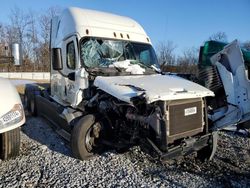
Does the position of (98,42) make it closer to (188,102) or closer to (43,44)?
(188,102)

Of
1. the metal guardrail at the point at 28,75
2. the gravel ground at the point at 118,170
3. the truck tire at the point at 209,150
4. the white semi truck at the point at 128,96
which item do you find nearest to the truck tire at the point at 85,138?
the white semi truck at the point at 128,96

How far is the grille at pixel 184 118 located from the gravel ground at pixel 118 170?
2.09 ft

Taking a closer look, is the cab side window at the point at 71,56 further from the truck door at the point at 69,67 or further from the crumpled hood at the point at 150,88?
the crumpled hood at the point at 150,88

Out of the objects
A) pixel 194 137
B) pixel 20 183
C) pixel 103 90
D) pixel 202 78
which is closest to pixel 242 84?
pixel 202 78

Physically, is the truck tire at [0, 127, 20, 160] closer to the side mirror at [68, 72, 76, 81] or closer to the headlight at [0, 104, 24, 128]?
the headlight at [0, 104, 24, 128]

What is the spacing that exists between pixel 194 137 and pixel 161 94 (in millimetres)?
1170

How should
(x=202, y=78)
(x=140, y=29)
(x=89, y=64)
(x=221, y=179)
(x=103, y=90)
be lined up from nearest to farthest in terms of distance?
(x=221, y=179) → (x=103, y=90) → (x=202, y=78) → (x=89, y=64) → (x=140, y=29)

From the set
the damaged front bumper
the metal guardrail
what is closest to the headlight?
the damaged front bumper

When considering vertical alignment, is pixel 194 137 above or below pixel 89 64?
below

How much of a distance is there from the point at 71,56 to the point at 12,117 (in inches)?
95.0

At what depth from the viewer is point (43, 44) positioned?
42.9 metres

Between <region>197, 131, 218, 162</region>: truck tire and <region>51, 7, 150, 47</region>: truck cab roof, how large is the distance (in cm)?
300

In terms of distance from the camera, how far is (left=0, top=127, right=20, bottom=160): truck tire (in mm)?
5023

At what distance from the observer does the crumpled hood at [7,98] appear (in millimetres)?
4624
